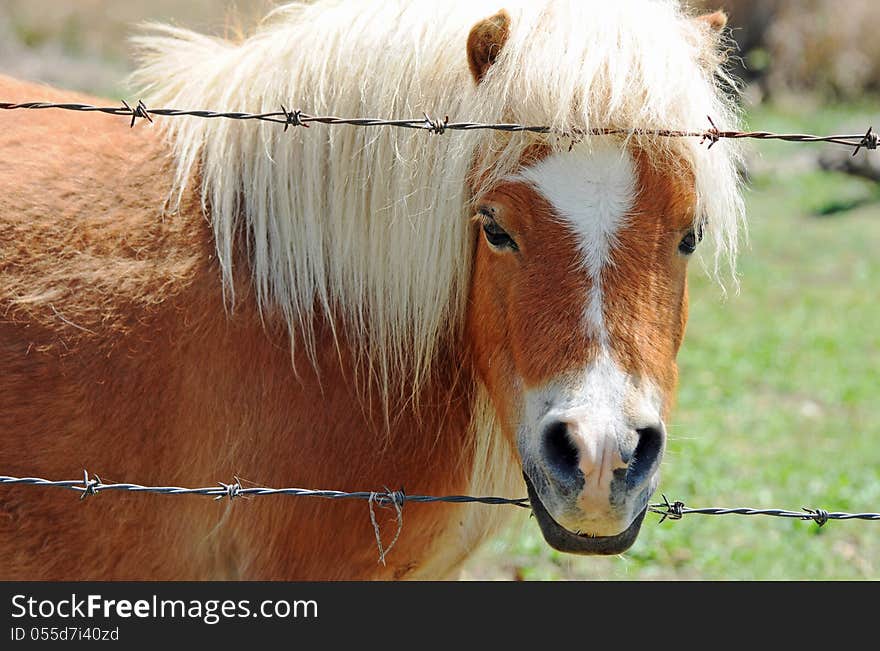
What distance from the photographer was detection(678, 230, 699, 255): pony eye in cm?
227

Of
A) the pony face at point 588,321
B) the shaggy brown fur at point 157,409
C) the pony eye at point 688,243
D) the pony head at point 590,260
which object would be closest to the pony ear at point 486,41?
the pony head at point 590,260

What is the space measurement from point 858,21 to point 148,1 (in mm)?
12046

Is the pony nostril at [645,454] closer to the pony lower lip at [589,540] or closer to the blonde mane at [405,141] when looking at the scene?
the pony lower lip at [589,540]

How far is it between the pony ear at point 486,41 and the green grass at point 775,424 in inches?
34.1

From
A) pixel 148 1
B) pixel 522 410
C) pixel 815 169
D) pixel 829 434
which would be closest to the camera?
pixel 522 410

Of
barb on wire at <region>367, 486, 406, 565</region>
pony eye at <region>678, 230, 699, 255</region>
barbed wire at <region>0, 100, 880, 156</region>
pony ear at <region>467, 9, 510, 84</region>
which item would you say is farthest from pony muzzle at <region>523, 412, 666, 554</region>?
pony ear at <region>467, 9, 510, 84</region>

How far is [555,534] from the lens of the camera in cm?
210

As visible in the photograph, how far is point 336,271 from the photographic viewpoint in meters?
2.45

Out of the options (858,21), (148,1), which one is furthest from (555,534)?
(858,21)

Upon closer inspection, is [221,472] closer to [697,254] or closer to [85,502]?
[85,502]

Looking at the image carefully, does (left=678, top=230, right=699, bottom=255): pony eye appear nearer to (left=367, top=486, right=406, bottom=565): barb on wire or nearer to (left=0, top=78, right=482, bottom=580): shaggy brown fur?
(left=0, top=78, right=482, bottom=580): shaggy brown fur

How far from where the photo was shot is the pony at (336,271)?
7.13 feet

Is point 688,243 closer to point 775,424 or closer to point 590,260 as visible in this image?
Result: point 590,260

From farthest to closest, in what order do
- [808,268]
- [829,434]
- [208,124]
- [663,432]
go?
[808,268], [829,434], [208,124], [663,432]
